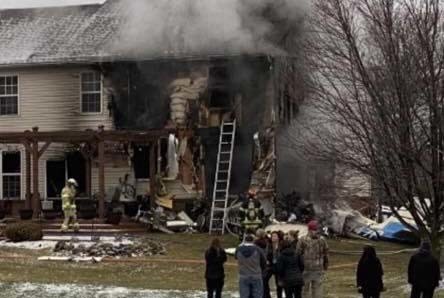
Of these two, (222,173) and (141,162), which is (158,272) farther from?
(141,162)

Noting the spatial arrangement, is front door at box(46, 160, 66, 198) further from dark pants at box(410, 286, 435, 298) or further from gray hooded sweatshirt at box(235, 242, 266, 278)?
dark pants at box(410, 286, 435, 298)

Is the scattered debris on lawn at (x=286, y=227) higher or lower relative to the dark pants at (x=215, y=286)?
higher

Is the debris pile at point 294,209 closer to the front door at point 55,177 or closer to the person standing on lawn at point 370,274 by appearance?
the front door at point 55,177

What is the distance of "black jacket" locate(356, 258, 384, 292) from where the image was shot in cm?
1252

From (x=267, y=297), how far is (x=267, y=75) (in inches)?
576

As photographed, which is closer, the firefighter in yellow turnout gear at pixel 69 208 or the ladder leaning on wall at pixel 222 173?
the firefighter in yellow turnout gear at pixel 69 208

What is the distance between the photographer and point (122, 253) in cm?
2042

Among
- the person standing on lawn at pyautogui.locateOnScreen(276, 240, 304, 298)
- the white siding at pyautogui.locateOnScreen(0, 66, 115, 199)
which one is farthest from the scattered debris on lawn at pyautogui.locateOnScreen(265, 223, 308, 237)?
the person standing on lawn at pyautogui.locateOnScreen(276, 240, 304, 298)

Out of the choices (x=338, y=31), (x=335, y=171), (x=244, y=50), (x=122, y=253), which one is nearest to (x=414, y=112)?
(x=338, y=31)

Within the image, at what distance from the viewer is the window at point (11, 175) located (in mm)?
29578

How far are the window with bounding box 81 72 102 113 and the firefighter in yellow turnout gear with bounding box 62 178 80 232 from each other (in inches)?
172

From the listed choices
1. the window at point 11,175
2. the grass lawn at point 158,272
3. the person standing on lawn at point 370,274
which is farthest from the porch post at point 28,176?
the person standing on lawn at point 370,274

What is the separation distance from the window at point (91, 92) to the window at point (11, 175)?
9.87ft

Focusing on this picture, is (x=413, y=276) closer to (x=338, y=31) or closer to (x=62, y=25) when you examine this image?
(x=338, y=31)
